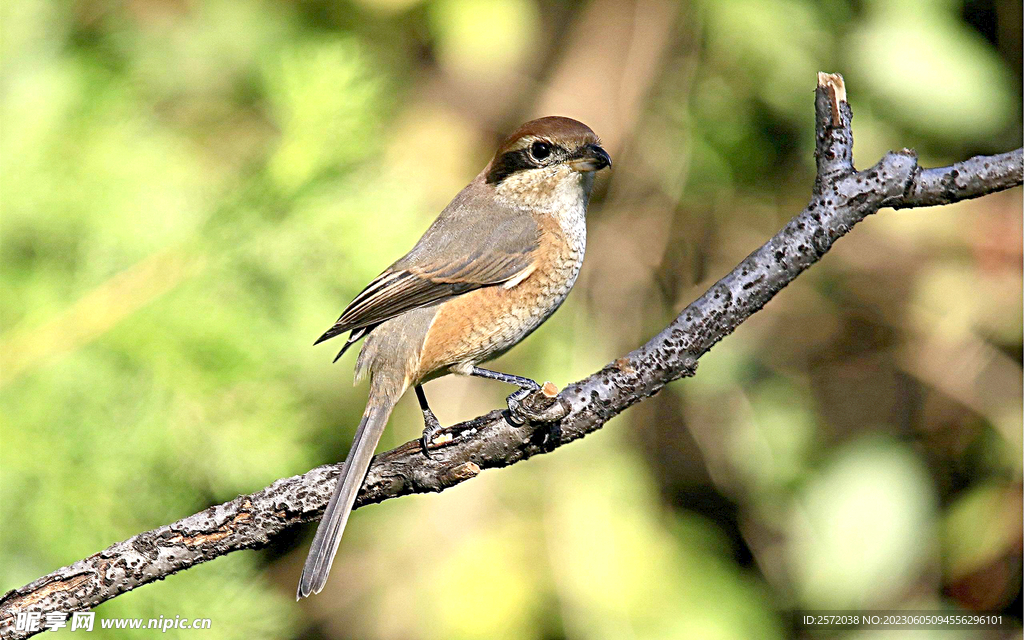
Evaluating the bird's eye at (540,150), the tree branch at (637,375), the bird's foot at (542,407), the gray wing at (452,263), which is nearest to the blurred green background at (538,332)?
the gray wing at (452,263)

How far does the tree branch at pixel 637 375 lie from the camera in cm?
183

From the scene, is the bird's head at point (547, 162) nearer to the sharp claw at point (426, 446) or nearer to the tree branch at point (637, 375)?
the tree branch at point (637, 375)

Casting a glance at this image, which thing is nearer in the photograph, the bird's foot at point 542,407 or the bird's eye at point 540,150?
the bird's foot at point 542,407

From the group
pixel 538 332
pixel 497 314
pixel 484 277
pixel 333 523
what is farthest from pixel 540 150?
pixel 333 523

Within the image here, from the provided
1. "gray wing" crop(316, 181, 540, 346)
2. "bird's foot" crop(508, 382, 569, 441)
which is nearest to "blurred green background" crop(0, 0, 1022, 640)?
"gray wing" crop(316, 181, 540, 346)

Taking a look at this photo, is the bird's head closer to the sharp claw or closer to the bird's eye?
the bird's eye

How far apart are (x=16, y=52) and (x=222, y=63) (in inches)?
38.8

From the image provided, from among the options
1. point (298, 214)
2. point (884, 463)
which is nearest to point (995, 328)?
point (884, 463)

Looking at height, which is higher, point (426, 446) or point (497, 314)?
point (497, 314)

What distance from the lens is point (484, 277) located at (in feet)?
8.86

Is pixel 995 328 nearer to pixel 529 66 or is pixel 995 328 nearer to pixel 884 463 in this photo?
pixel 884 463

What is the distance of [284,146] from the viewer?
114 inches

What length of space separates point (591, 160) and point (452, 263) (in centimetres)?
56

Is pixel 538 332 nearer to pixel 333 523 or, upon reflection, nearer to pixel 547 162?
pixel 547 162
